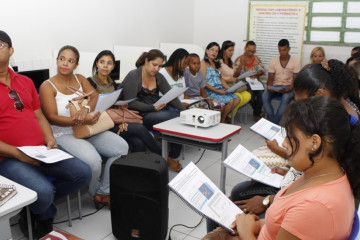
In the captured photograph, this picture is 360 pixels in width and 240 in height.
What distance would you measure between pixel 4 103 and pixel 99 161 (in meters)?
0.77

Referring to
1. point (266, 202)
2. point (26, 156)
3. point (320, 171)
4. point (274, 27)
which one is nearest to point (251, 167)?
point (266, 202)

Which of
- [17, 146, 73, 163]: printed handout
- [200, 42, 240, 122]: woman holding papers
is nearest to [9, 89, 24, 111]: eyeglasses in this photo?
[17, 146, 73, 163]: printed handout

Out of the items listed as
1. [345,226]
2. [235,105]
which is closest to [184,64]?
[235,105]

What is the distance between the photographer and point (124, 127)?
9.92 feet

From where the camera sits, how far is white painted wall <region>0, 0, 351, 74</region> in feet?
11.1

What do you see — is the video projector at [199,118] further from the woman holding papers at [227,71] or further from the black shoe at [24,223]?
the woman holding papers at [227,71]

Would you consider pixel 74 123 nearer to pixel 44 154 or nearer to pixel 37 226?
pixel 44 154

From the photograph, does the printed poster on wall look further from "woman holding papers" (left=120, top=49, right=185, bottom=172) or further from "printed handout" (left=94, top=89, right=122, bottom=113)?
"printed handout" (left=94, top=89, right=122, bottom=113)

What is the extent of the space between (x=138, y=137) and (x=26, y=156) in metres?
1.18

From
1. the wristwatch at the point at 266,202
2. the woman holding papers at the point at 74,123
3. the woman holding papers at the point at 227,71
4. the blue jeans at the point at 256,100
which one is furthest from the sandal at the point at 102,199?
the blue jeans at the point at 256,100

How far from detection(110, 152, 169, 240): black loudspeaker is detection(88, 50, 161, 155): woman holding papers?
0.80 m

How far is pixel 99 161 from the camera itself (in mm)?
2520

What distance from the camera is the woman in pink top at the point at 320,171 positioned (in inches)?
38.7

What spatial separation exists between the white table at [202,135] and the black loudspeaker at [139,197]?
481 millimetres
